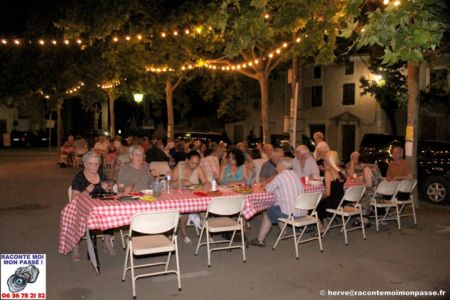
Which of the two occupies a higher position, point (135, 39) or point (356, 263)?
point (135, 39)

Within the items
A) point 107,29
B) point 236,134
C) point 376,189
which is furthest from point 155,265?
point 236,134

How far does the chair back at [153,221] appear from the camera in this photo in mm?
5223

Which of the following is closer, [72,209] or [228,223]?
[72,209]

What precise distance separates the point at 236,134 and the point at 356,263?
A: 31548mm

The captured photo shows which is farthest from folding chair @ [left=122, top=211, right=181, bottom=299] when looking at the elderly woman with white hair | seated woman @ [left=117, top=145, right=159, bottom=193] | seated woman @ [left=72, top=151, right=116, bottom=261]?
the elderly woman with white hair

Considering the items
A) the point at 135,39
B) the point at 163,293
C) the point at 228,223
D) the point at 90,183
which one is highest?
the point at 135,39

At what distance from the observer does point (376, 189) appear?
27.7 ft

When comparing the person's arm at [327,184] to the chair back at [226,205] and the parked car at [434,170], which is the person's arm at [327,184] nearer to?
the chair back at [226,205]

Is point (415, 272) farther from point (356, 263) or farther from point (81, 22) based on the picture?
point (81, 22)

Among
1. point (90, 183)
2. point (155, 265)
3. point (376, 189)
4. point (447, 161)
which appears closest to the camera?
point (155, 265)

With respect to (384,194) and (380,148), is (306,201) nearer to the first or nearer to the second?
(384,194)

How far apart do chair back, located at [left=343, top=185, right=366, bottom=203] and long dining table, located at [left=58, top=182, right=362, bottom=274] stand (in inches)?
56.6

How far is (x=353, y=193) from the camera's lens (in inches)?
304

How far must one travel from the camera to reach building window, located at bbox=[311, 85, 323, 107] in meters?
30.7
